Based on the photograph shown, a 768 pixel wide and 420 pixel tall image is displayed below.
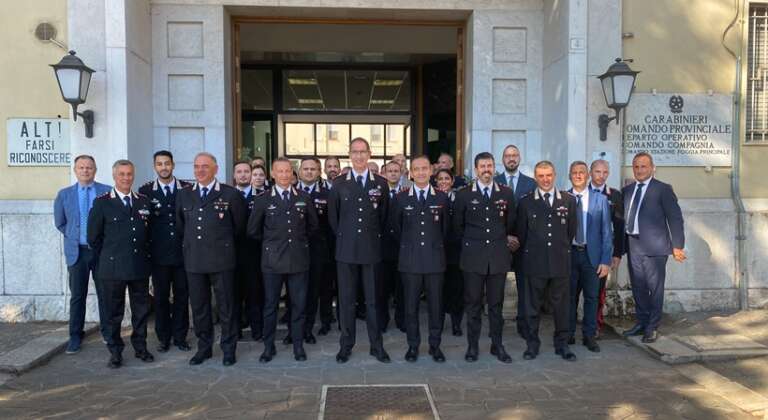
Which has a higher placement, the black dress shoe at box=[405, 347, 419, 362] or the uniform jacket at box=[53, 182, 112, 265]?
the uniform jacket at box=[53, 182, 112, 265]

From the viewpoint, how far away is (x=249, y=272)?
20.6ft

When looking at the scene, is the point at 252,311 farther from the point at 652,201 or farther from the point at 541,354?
the point at 652,201

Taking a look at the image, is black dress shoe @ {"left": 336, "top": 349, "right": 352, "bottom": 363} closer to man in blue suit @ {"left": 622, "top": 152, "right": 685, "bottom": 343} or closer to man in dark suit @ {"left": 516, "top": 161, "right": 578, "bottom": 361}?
man in dark suit @ {"left": 516, "top": 161, "right": 578, "bottom": 361}

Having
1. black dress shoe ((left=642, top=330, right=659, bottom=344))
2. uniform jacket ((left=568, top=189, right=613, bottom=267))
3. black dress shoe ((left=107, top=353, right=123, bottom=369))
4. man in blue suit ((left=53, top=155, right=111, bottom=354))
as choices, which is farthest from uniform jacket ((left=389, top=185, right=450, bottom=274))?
man in blue suit ((left=53, top=155, right=111, bottom=354))

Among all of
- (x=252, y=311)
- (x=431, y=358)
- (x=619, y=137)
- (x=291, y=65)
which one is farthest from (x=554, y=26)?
(x=291, y=65)

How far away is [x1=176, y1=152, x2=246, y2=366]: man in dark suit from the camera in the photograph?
5.45 m

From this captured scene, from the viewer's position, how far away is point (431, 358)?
579 centimetres

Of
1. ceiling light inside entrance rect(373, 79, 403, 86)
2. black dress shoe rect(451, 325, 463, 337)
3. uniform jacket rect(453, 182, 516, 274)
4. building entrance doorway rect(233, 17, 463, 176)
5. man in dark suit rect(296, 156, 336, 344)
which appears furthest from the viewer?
ceiling light inside entrance rect(373, 79, 403, 86)

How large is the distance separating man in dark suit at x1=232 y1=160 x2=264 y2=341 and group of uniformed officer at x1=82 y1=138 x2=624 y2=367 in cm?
36

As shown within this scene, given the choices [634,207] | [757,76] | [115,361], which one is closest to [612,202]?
[634,207]

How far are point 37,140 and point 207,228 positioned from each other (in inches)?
122

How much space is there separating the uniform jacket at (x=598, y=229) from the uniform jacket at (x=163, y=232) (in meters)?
3.91

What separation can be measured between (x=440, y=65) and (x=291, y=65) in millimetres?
3300

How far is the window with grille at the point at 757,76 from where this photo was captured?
7809 mm
